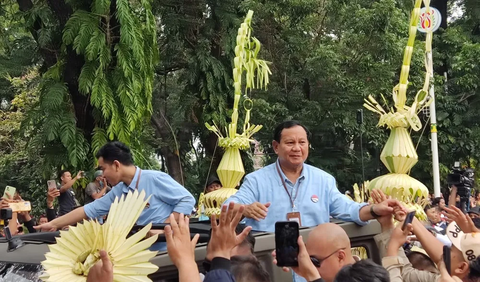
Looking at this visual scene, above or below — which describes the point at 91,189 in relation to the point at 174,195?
below

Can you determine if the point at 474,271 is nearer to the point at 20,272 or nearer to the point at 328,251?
the point at 328,251

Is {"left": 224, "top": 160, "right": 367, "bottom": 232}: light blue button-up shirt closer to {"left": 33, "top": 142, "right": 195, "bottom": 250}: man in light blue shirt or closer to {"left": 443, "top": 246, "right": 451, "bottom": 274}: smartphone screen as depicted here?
{"left": 33, "top": 142, "right": 195, "bottom": 250}: man in light blue shirt

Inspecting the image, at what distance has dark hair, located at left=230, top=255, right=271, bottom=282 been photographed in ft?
9.16

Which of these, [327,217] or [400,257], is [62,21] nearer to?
[327,217]

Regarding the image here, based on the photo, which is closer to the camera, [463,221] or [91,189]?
[463,221]

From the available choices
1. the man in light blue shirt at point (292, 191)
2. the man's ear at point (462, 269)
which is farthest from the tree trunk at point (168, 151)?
the man's ear at point (462, 269)

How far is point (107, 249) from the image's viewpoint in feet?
7.80

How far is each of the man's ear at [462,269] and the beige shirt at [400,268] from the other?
0.30 ft

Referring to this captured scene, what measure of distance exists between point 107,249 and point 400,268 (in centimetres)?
146

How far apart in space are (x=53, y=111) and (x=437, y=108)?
1147cm

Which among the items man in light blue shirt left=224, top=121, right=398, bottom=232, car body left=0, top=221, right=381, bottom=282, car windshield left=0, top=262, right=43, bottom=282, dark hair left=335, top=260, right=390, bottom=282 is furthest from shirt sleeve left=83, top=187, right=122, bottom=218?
dark hair left=335, top=260, right=390, bottom=282

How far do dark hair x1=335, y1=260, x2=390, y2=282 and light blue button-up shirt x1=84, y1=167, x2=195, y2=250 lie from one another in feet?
7.14

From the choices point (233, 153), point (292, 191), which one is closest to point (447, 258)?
point (292, 191)

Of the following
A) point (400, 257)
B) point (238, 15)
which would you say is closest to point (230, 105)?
point (238, 15)
